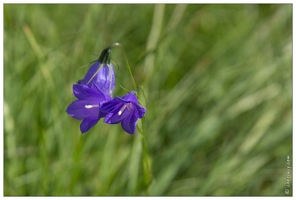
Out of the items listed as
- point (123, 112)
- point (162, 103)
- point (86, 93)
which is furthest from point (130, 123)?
point (162, 103)

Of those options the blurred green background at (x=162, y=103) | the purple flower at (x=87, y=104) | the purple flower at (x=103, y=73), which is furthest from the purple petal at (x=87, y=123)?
the blurred green background at (x=162, y=103)

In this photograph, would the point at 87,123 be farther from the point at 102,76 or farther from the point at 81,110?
the point at 102,76

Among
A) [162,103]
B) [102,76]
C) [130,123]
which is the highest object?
[102,76]

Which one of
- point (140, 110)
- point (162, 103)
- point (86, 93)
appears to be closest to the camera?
point (140, 110)

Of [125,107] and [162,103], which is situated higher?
[125,107]

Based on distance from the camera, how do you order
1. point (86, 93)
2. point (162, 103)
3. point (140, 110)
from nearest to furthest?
point (140, 110) → point (86, 93) → point (162, 103)

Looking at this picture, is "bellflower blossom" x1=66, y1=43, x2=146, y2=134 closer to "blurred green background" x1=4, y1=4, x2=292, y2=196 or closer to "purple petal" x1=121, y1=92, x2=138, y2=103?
"purple petal" x1=121, y1=92, x2=138, y2=103
